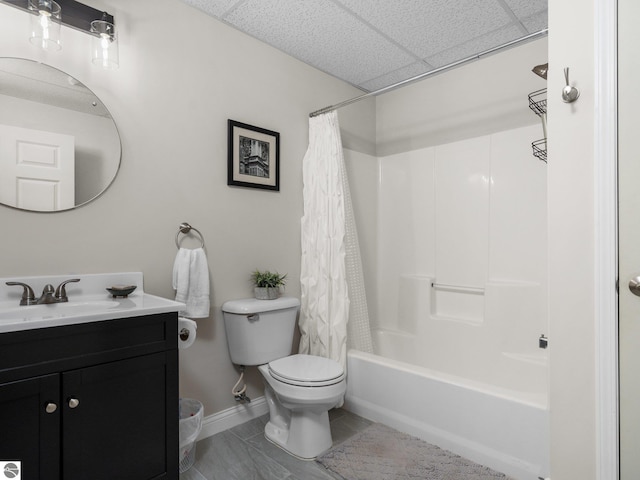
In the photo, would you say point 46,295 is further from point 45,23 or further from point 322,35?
point 322,35

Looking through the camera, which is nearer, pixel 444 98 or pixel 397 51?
pixel 397 51

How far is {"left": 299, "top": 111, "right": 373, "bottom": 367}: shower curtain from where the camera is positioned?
2373 millimetres

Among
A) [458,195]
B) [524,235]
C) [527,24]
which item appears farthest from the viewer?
[458,195]

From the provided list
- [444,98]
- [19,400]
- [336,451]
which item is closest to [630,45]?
[444,98]

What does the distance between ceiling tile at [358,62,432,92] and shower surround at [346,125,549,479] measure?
586mm

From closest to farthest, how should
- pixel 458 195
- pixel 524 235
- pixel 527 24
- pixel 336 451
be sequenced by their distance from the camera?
pixel 336 451 → pixel 527 24 → pixel 524 235 → pixel 458 195

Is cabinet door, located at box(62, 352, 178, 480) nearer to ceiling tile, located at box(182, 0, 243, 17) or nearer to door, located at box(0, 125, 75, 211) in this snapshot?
door, located at box(0, 125, 75, 211)

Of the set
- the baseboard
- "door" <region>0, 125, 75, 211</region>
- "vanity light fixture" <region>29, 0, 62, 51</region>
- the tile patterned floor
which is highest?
"vanity light fixture" <region>29, 0, 62, 51</region>

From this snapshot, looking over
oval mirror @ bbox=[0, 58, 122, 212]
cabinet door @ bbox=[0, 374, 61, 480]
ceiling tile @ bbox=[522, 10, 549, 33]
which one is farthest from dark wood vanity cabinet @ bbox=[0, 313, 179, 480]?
ceiling tile @ bbox=[522, 10, 549, 33]

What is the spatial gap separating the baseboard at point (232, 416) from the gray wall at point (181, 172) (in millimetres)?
55

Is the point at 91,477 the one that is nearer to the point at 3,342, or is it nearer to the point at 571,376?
the point at 3,342

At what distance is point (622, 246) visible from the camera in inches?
45.0

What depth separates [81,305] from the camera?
153 cm

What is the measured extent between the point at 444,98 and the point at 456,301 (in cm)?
157
